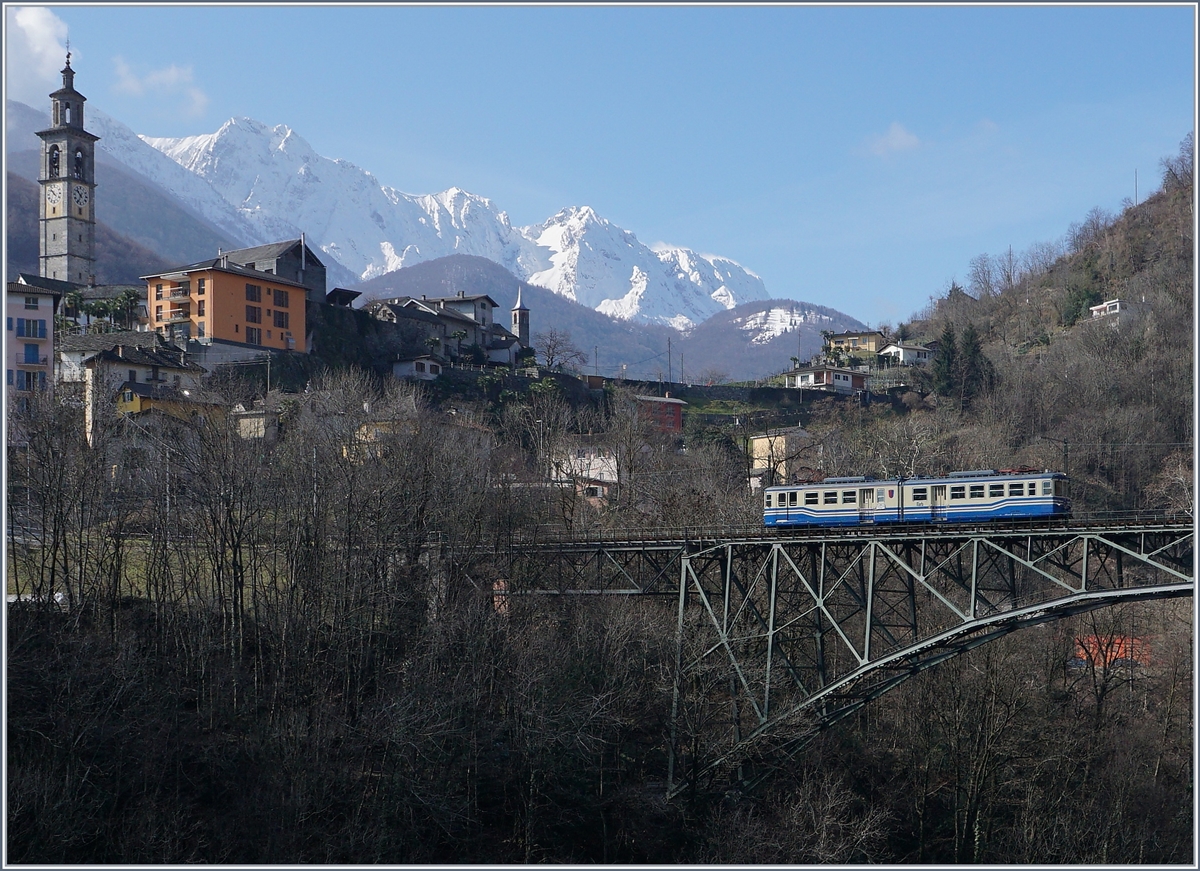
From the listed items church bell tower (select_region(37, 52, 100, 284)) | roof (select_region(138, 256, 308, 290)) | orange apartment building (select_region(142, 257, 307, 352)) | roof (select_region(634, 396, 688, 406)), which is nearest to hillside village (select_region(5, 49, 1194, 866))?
orange apartment building (select_region(142, 257, 307, 352))

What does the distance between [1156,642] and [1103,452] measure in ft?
90.0

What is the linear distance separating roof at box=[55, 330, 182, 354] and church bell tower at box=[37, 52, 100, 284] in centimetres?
3332

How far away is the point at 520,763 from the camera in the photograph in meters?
37.3

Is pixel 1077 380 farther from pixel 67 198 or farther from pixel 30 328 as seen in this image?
pixel 67 198

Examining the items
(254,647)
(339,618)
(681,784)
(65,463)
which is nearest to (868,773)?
(681,784)

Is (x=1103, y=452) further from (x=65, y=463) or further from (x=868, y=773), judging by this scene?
(x=65, y=463)

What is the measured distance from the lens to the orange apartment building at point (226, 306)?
7656 cm

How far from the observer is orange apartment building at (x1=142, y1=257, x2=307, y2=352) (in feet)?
251

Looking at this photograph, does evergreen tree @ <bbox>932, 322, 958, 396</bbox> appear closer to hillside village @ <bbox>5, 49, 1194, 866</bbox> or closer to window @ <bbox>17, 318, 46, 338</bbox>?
hillside village @ <bbox>5, 49, 1194, 866</bbox>

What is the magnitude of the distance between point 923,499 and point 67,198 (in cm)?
9142

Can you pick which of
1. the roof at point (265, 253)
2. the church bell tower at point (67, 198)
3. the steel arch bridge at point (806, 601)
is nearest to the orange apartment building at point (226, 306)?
the roof at point (265, 253)

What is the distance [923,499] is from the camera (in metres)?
35.1

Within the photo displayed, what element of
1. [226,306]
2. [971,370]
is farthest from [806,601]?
[971,370]

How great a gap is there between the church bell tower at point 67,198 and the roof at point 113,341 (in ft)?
109
